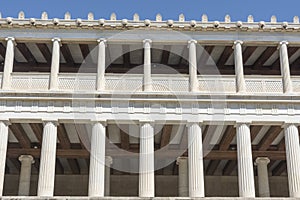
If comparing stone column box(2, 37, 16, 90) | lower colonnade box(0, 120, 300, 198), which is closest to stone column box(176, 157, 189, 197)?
lower colonnade box(0, 120, 300, 198)

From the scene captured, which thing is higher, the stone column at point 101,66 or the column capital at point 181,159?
the stone column at point 101,66

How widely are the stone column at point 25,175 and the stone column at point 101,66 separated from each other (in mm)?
8073

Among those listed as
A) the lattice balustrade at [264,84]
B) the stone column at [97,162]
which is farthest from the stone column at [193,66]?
the stone column at [97,162]

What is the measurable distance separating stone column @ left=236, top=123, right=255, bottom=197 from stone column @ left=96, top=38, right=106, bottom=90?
774 cm

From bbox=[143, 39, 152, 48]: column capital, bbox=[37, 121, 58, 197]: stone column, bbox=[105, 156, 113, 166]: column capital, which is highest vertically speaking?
bbox=[143, 39, 152, 48]: column capital

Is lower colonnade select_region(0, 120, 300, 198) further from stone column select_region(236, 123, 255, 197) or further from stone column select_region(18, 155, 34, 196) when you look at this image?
stone column select_region(18, 155, 34, 196)

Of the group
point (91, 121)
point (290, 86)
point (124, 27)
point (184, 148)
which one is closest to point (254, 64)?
point (290, 86)

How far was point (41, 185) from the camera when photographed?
26469 millimetres

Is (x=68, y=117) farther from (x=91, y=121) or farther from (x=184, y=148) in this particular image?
(x=184, y=148)

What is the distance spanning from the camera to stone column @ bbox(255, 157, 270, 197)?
33.2 m

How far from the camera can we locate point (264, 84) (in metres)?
29.2

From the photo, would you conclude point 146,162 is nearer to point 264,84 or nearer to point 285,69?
point 264,84

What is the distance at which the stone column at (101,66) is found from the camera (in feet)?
94.2

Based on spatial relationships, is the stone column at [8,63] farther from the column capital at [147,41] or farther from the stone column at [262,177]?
the stone column at [262,177]
